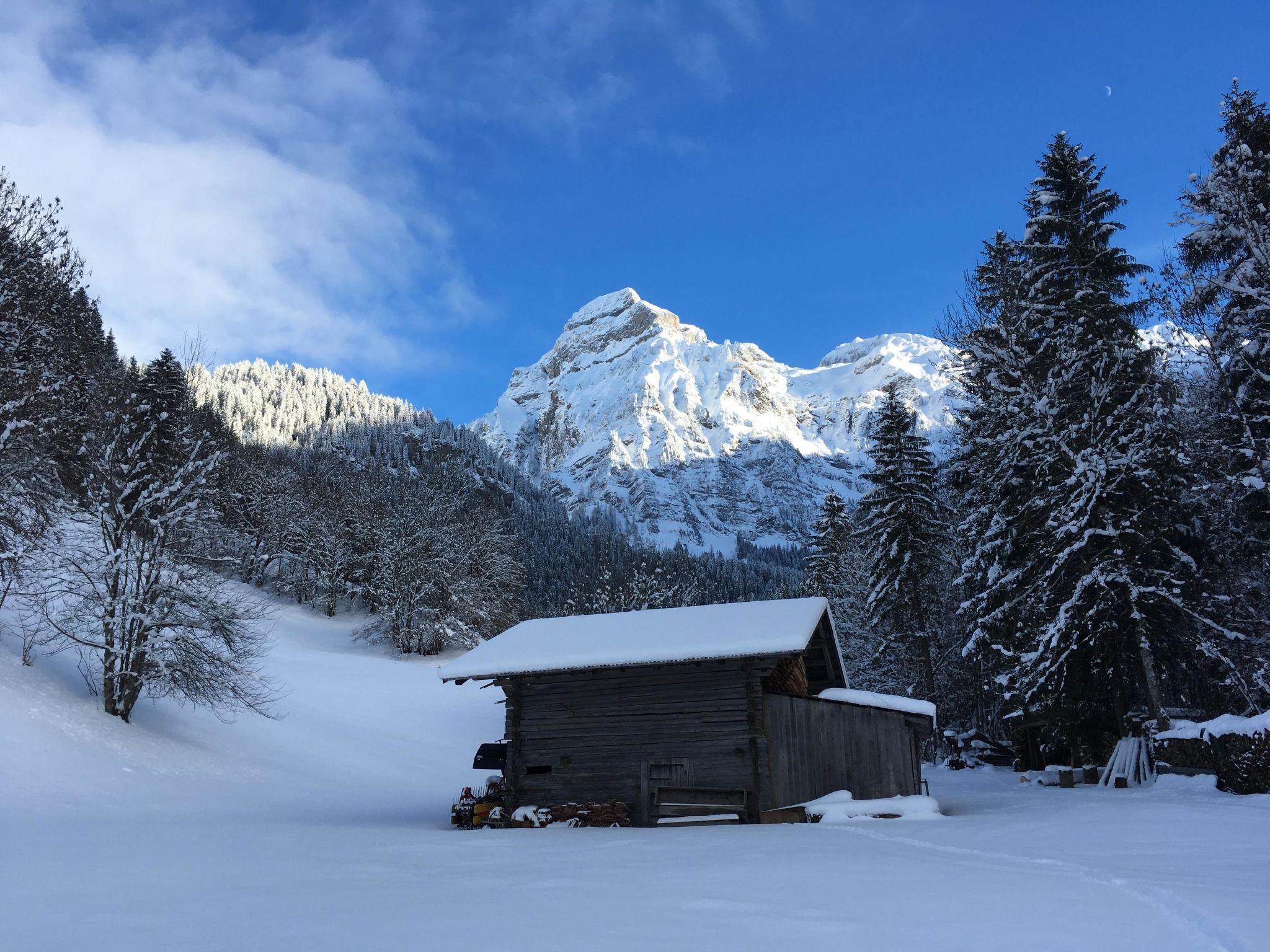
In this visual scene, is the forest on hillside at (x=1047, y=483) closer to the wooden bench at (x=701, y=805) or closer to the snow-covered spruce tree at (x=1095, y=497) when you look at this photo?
the snow-covered spruce tree at (x=1095, y=497)

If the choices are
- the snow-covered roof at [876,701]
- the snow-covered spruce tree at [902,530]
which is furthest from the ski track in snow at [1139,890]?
the snow-covered spruce tree at [902,530]

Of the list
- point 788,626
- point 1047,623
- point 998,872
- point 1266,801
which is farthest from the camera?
point 1047,623

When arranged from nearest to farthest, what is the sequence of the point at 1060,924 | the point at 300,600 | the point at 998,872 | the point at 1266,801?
the point at 1060,924 < the point at 998,872 < the point at 1266,801 < the point at 300,600

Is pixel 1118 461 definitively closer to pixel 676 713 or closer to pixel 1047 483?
pixel 1047 483

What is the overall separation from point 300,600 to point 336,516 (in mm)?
7769

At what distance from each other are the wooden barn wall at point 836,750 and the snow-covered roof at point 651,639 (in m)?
1.57

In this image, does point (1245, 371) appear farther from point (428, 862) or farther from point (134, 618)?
point (134, 618)

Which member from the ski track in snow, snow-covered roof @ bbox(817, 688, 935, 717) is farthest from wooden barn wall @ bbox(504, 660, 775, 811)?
the ski track in snow

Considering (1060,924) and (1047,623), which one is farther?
(1047,623)

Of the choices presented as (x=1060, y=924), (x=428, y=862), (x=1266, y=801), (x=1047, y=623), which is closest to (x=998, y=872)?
(x=1060, y=924)

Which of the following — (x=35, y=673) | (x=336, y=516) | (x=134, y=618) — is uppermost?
(x=336, y=516)

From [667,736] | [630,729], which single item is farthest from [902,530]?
[630,729]

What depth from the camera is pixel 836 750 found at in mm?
19469

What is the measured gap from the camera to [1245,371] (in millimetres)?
20266
